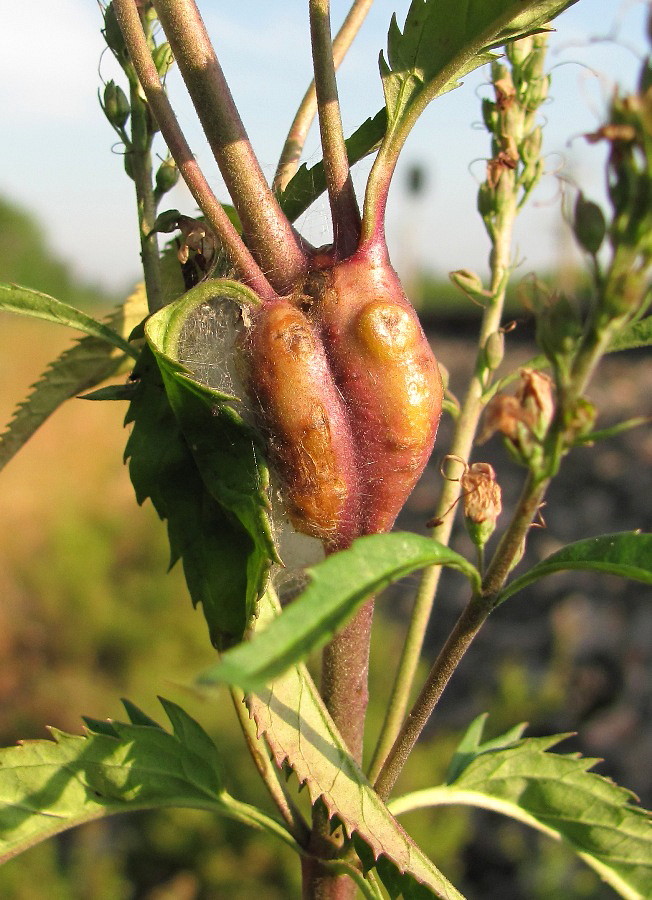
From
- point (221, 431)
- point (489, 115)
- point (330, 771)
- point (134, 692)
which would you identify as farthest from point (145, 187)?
point (134, 692)

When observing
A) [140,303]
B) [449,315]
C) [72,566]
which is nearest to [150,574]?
[72,566]

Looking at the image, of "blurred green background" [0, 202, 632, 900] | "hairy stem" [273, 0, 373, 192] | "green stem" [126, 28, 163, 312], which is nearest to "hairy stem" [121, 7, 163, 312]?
"green stem" [126, 28, 163, 312]

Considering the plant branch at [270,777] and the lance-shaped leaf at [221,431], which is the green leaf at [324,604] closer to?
the lance-shaped leaf at [221,431]

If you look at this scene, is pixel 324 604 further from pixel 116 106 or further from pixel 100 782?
pixel 116 106

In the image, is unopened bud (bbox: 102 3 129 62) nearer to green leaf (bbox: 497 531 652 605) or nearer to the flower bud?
the flower bud

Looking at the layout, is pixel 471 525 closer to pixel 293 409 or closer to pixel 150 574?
pixel 293 409

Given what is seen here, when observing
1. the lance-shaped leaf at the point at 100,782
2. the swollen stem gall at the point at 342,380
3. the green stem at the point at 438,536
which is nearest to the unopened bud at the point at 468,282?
the green stem at the point at 438,536

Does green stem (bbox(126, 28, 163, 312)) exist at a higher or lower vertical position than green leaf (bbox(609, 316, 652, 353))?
higher
